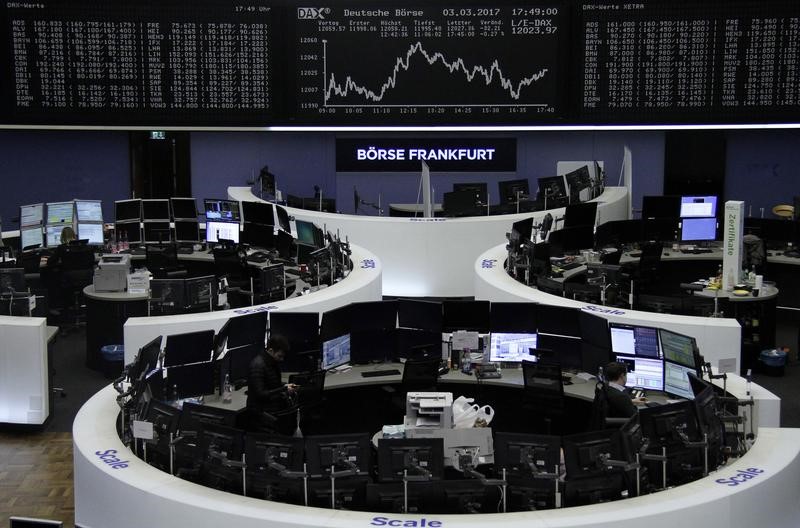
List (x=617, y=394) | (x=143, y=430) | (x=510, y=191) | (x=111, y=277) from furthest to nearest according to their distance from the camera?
(x=510, y=191) → (x=111, y=277) → (x=617, y=394) → (x=143, y=430)

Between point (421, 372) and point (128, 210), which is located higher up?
point (128, 210)

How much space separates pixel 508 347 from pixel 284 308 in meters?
1.89

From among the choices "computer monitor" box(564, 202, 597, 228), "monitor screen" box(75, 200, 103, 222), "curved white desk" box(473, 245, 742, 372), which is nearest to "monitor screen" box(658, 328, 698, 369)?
"curved white desk" box(473, 245, 742, 372)

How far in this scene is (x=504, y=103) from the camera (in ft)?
39.0

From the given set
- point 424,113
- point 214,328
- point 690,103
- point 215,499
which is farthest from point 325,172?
point 215,499


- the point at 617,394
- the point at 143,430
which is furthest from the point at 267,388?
the point at 617,394

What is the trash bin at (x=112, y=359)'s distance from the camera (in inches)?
443

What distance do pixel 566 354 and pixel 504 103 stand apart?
3599 mm

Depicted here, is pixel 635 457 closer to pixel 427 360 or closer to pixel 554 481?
pixel 554 481

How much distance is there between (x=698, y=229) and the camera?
1391 cm

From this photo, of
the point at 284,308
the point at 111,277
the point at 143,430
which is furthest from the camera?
the point at 111,277

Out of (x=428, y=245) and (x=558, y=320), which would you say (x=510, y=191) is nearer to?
(x=428, y=245)

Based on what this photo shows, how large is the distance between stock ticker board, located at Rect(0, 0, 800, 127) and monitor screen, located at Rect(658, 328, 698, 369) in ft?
13.1

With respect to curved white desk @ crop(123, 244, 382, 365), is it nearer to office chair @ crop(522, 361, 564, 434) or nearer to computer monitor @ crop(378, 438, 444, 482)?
office chair @ crop(522, 361, 564, 434)
